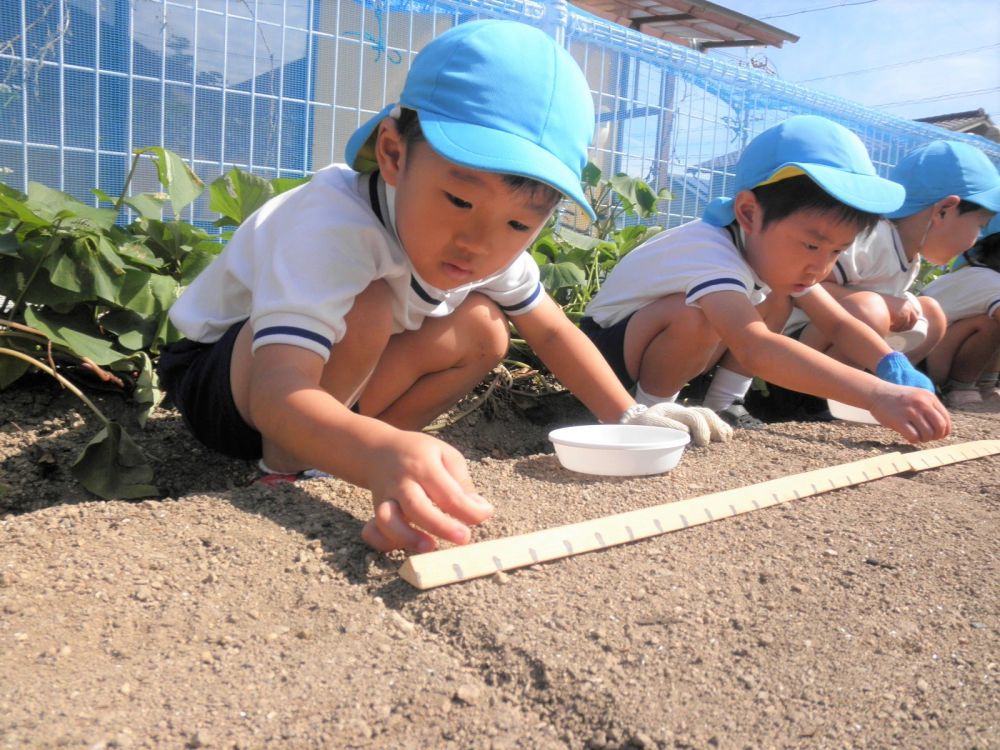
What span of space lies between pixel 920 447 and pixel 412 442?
1.38 metres

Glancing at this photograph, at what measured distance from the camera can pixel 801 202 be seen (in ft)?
6.68

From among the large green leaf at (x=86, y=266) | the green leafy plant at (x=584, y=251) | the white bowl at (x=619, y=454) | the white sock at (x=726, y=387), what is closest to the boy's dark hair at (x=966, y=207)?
the green leafy plant at (x=584, y=251)

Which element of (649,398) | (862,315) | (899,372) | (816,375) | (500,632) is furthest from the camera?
(862,315)

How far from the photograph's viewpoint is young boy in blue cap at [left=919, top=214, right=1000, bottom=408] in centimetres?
319

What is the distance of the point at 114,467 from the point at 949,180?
2.61 metres

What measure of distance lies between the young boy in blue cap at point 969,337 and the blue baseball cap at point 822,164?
51.6 inches

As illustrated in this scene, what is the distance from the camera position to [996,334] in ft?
10.5

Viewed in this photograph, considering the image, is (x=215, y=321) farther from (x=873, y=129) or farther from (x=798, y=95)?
(x=873, y=129)

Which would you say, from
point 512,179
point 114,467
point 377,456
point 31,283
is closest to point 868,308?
point 512,179

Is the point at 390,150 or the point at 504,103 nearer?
the point at 504,103

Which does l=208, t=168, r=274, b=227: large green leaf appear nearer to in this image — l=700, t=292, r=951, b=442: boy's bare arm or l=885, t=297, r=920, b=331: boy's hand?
l=700, t=292, r=951, b=442: boy's bare arm

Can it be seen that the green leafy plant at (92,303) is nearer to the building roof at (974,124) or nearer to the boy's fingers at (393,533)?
the boy's fingers at (393,533)

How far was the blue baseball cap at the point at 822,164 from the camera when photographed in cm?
195

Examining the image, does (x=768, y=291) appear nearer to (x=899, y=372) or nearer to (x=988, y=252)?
(x=899, y=372)
